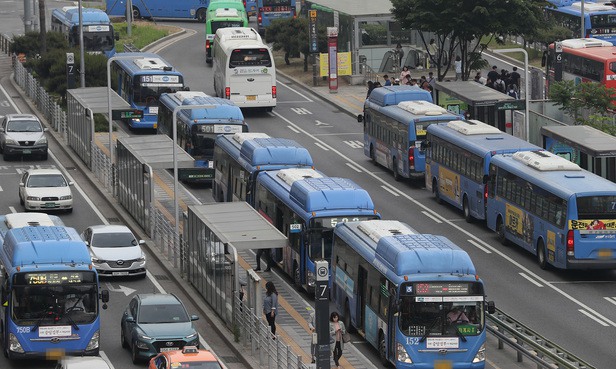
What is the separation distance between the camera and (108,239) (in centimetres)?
4850

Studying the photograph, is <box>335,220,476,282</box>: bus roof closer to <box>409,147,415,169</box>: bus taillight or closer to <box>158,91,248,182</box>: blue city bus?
<box>409,147,415,169</box>: bus taillight

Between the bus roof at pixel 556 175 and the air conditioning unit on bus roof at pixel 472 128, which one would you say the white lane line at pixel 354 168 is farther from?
the bus roof at pixel 556 175

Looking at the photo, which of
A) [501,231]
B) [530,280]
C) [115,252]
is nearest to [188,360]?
[115,252]

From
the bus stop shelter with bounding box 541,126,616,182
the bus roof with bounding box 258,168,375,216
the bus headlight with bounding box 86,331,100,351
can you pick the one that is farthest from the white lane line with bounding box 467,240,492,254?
the bus headlight with bounding box 86,331,100,351

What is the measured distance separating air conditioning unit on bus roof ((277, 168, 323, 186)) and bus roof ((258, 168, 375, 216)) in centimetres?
7

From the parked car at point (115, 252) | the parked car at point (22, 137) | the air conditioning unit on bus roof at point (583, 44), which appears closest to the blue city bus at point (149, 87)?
the parked car at point (22, 137)

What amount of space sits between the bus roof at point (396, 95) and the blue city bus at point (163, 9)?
51.2 metres

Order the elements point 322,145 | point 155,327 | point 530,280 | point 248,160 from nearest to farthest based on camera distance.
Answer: point 155,327 < point 530,280 < point 248,160 < point 322,145

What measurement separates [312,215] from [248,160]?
30.2 feet

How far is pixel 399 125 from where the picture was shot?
6128cm

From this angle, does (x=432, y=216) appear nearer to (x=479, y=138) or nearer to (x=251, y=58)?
(x=479, y=138)

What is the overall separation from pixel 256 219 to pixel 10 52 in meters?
55.3

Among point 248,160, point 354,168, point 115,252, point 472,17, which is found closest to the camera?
point 115,252

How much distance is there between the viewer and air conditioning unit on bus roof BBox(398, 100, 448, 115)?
6041 centimetres
